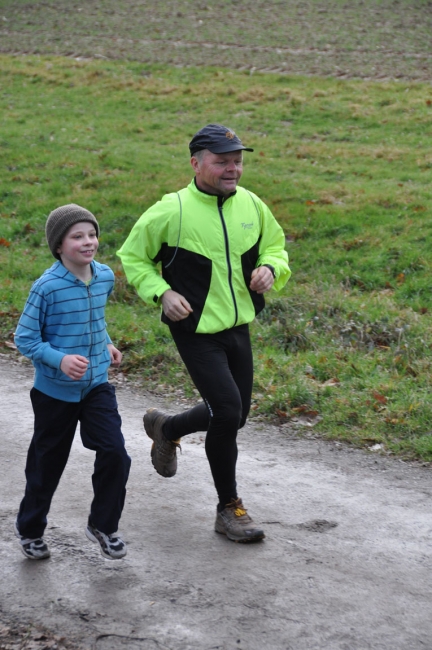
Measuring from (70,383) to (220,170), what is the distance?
133 cm

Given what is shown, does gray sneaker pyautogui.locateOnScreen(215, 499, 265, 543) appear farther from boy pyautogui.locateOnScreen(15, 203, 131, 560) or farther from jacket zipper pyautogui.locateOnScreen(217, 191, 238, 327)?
jacket zipper pyautogui.locateOnScreen(217, 191, 238, 327)

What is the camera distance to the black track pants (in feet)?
14.8

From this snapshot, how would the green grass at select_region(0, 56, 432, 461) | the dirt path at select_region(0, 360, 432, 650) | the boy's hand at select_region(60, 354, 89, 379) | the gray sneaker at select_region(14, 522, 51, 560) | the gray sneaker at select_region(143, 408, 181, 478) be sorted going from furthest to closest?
the green grass at select_region(0, 56, 432, 461) < the gray sneaker at select_region(143, 408, 181, 478) < the gray sneaker at select_region(14, 522, 51, 560) < the boy's hand at select_region(60, 354, 89, 379) < the dirt path at select_region(0, 360, 432, 650)

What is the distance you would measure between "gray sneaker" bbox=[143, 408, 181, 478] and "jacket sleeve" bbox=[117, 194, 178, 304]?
0.90m

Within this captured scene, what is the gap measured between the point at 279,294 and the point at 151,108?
38.5 feet

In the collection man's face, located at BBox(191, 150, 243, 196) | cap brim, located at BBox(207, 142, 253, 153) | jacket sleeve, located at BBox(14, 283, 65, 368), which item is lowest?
jacket sleeve, located at BBox(14, 283, 65, 368)

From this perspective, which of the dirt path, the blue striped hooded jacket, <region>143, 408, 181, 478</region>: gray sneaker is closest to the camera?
the dirt path

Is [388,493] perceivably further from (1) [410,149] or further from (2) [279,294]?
(1) [410,149]

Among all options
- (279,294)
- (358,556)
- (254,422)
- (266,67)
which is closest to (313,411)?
(254,422)

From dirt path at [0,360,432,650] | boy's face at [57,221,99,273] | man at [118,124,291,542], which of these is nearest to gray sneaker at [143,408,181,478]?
dirt path at [0,360,432,650]

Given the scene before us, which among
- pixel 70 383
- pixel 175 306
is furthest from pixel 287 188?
pixel 70 383

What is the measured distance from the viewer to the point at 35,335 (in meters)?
4.12

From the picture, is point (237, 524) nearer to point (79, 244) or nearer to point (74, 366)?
point (74, 366)

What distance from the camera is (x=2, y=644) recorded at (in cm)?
366
